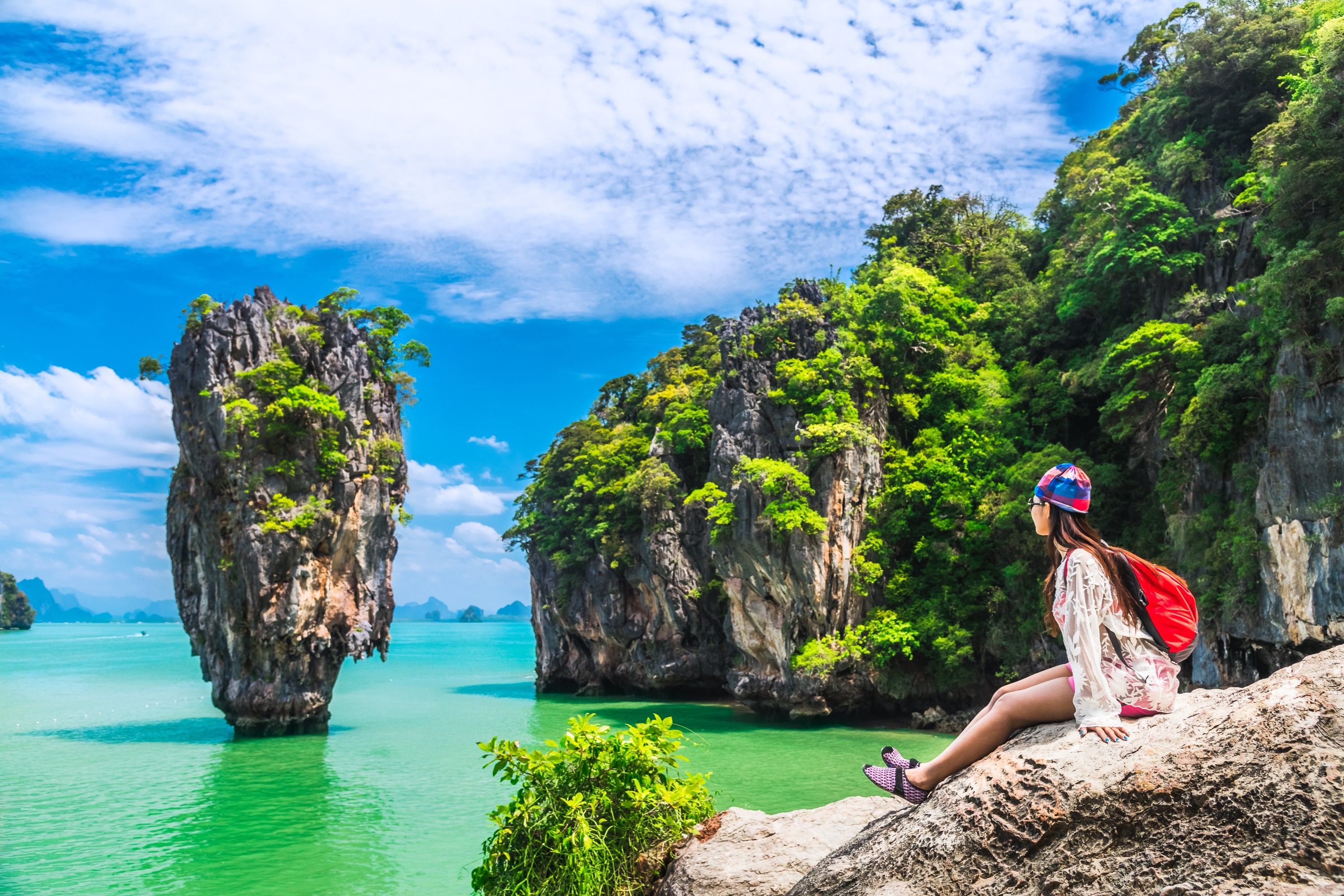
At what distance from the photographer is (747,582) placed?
2400cm

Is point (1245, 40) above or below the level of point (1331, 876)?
above

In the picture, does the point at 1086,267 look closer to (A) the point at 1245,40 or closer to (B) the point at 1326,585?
(A) the point at 1245,40

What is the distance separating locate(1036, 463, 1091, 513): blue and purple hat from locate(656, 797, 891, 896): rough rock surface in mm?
1893

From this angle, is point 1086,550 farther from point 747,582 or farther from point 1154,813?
point 747,582

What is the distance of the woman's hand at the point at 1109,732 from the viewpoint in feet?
9.71

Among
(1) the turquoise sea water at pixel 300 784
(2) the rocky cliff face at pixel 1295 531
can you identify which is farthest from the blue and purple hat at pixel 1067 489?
(2) the rocky cliff face at pixel 1295 531

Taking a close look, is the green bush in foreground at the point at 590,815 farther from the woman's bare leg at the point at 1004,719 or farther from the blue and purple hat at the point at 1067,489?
the blue and purple hat at the point at 1067,489

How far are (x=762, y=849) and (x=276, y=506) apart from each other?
21.5 meters

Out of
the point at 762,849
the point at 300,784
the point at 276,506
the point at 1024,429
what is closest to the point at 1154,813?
the point at 762,849

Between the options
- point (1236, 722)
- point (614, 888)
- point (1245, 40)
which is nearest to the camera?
point (1236, 722)

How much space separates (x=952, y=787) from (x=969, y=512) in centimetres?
2014

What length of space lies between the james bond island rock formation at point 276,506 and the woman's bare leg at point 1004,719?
22339mm

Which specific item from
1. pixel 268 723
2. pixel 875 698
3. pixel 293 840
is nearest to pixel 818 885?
pixel 293 840

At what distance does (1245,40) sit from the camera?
19.8 metres
